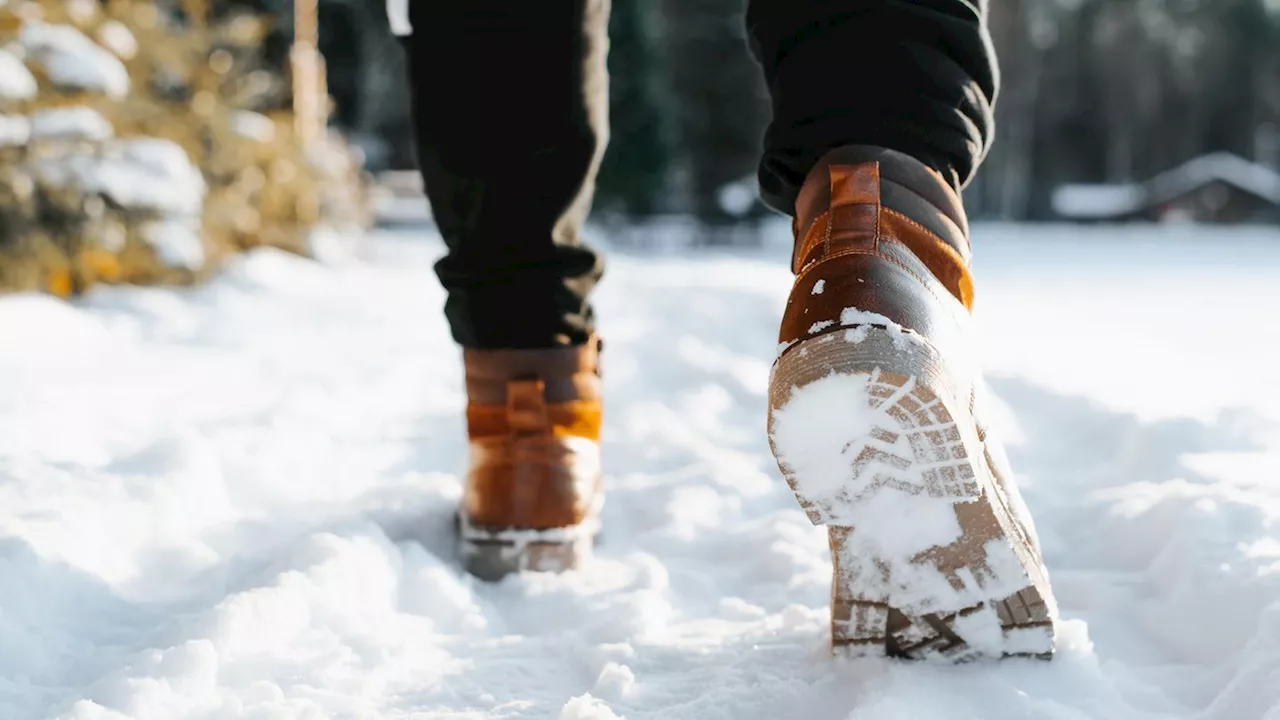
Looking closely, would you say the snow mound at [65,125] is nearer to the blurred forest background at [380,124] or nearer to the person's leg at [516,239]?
the blurred forest background at [380,124]

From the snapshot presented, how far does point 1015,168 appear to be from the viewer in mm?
24750

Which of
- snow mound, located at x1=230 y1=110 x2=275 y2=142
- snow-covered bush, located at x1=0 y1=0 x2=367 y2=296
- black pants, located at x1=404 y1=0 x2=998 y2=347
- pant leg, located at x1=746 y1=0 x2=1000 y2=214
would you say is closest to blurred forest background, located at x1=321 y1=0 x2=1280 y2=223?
snow mound, located at x1=230 y1=110 x2=275 y2=142

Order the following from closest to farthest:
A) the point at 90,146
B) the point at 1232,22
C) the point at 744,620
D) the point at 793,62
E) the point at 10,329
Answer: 1. the point at 793,62
2. the point at 744,620
3. the point at 10,329
4. the point at 90,146
5. the point at 1232,22

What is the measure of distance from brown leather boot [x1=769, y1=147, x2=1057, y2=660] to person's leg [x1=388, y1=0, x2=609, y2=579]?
0.32 metres

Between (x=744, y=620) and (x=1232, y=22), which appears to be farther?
(x=1232, y=22)

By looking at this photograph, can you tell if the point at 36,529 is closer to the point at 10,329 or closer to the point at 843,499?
the point at 843,499

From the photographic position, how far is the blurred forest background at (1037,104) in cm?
1650

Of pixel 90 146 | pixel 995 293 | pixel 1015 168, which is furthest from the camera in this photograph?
pixel 1015 168

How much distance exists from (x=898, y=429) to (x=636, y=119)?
51.7 feet

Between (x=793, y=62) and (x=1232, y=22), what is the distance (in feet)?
114

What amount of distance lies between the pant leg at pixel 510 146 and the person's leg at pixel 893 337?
246mm

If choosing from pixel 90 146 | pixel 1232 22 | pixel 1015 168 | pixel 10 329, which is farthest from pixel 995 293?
pixel 1232 22

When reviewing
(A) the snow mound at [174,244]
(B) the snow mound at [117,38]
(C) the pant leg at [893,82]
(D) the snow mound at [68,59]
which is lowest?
(C) the pant leg at [893,82]

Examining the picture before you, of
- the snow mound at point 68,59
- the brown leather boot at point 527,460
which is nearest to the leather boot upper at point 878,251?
the brown leather boot at point 527,460
